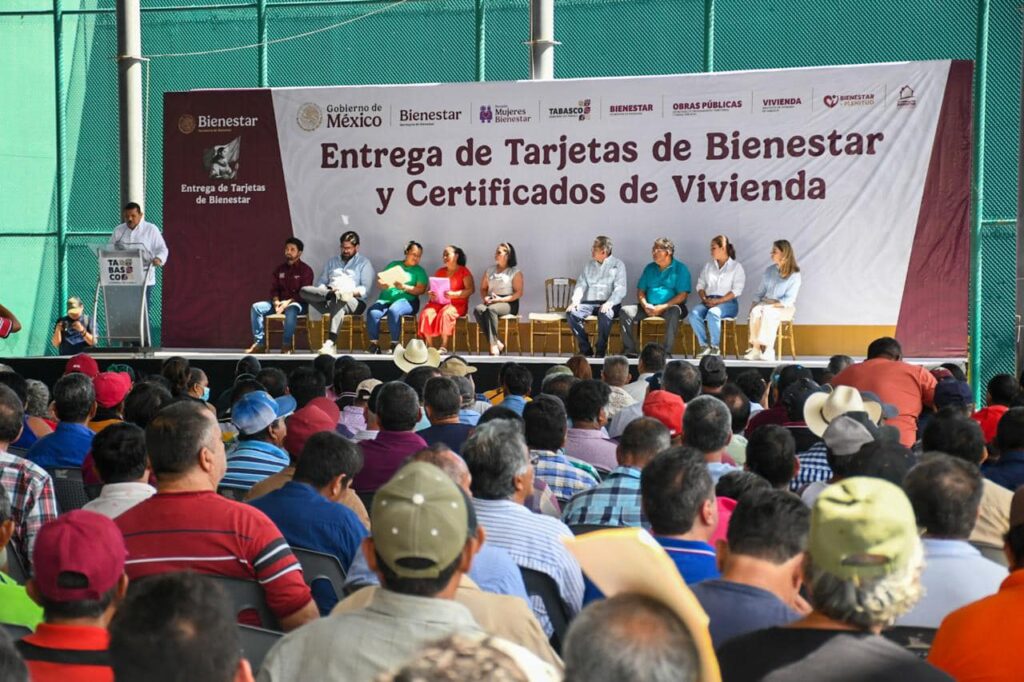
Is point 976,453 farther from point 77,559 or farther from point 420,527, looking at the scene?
point 77,559

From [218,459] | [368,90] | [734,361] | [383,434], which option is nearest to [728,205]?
[734,361]

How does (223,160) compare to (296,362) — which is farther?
(223,160)

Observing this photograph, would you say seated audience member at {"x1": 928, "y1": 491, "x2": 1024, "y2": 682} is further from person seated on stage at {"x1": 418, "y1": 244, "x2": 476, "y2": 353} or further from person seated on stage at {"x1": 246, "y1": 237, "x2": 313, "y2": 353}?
person seated on stage at {"x1": 246, "y1": 237, "x2": 313, "y2": 353}

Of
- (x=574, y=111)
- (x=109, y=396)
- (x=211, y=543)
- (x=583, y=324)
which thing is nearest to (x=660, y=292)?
(x=583, y=324)

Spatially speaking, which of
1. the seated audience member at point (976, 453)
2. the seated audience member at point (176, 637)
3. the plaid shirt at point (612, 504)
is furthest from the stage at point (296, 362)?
the seated audience member at point (176, 637)

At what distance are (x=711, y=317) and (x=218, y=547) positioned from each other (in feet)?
29.1

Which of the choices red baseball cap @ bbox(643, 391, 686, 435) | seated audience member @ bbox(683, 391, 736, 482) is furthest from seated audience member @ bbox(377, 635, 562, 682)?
red baseball cap @ bbox(643, 391, 686, 435)

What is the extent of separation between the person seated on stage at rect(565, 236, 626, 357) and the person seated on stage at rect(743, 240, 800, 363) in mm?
1213

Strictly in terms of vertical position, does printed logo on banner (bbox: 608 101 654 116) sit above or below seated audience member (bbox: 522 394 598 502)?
above

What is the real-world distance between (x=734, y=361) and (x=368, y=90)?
15.1ft

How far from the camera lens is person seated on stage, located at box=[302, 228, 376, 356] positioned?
12.8 meters

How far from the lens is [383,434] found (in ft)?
16.5

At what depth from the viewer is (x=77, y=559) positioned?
2.33m

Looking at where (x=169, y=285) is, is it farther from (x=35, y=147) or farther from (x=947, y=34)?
(x=947, y=34)
